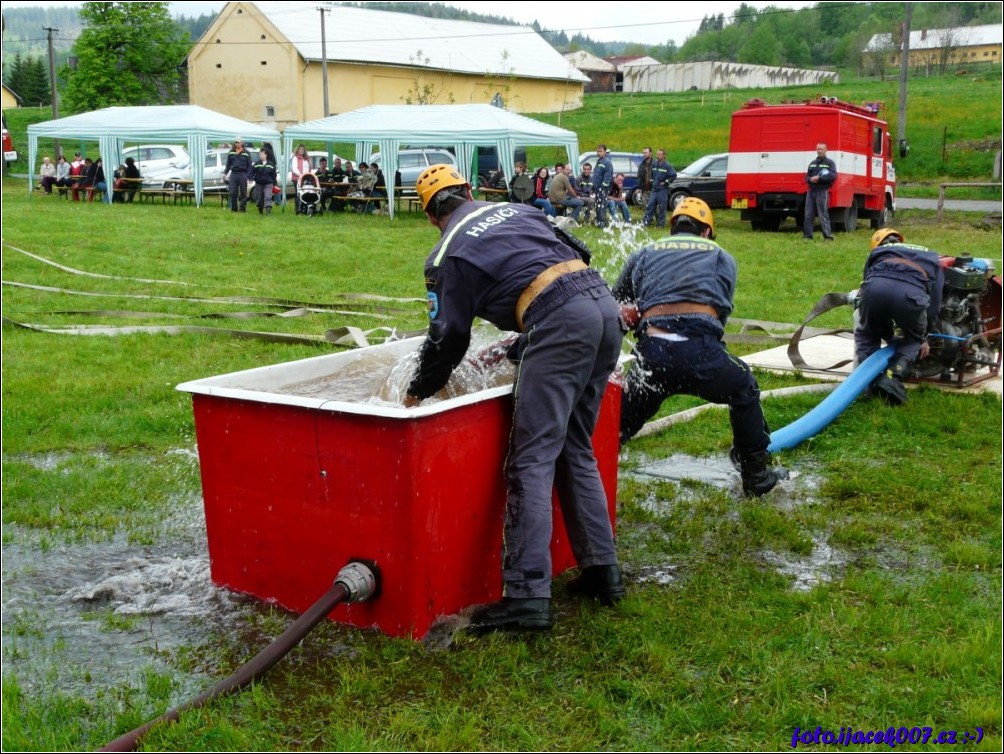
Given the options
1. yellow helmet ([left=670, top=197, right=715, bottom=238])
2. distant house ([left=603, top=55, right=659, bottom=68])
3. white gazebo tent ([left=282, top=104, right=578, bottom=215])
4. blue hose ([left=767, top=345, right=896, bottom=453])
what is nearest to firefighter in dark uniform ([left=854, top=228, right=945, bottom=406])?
blue hose ([left=767, top=345, right=896, bottom=453])

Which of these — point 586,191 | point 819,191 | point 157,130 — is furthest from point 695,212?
point 157,130

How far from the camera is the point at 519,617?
409 centimetres

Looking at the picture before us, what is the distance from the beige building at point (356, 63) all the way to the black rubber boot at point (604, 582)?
170 feet

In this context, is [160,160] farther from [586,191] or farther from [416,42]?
[416,42]

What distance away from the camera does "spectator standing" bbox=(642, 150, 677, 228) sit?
23.0m

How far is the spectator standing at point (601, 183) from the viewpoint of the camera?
23.4 m

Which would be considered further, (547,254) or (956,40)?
(956,40)

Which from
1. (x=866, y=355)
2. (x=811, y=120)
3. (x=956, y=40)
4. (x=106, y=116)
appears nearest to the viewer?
(x=866, y=355)

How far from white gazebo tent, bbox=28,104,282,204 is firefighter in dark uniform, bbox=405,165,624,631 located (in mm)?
23859

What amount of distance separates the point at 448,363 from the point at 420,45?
58.8 metres

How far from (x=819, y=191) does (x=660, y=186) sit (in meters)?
3.54

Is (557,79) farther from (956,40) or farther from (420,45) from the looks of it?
(956,40)

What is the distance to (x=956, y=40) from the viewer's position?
69625 mm

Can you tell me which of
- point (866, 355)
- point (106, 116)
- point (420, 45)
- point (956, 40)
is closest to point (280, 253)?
point (866, 355)
